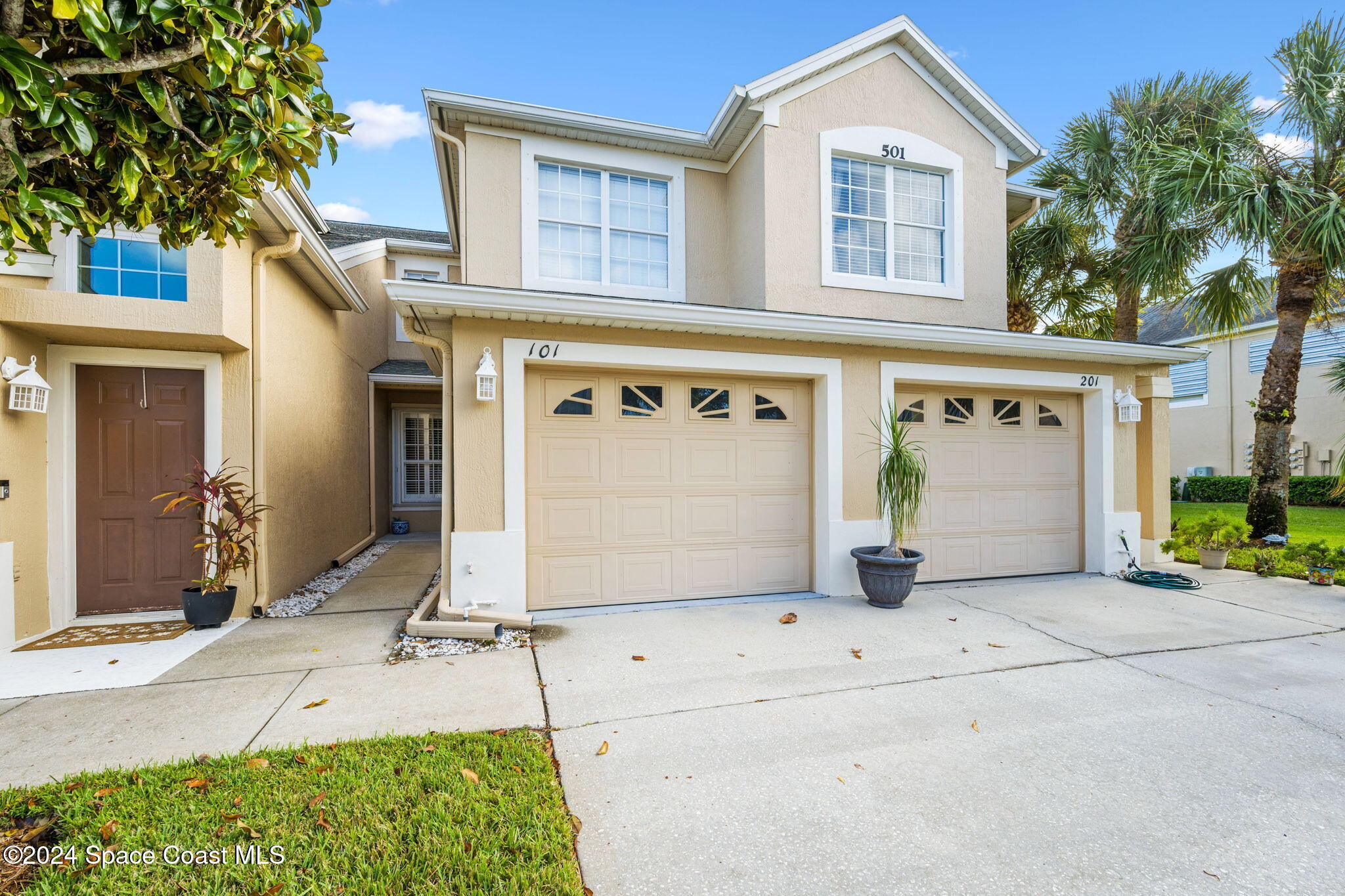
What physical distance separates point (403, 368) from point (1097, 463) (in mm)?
11075

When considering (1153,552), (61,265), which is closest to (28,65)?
(61,265)

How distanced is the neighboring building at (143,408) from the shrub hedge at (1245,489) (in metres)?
19.9

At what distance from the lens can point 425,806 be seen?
2.47 m

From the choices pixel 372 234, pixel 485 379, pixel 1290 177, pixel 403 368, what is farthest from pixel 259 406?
pixel 1290 177

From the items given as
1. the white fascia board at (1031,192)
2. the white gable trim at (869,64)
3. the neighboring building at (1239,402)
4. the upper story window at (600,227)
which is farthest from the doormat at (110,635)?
the neighboring building at (1239,402)

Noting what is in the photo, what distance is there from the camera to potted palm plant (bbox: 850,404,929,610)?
5676 mm

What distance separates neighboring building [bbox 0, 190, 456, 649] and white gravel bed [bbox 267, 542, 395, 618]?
0.17 meters

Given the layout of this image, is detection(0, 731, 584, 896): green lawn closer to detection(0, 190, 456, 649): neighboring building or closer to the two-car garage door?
the two-car garage door

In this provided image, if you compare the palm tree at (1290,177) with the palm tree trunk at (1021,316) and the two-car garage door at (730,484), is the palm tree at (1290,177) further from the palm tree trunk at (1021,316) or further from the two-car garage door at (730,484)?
the two-car garage door at (730,484)

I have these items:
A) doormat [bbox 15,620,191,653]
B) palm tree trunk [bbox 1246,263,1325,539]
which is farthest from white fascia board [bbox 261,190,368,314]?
palm tree trunk [bbox 1246,263,1325,539]

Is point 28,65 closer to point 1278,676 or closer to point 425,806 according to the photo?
point 425,806

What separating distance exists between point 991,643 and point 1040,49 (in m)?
10.4

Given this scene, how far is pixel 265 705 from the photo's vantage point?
11.7 ft

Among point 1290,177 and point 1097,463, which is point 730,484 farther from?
point 1290,177
